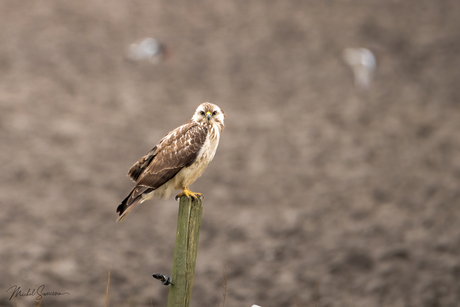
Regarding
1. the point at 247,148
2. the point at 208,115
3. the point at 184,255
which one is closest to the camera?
the point at 184,255

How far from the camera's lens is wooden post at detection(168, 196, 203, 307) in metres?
3.17

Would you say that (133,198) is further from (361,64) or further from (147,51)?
(361,64)

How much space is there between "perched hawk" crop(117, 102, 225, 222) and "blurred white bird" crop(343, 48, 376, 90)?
28.2ft

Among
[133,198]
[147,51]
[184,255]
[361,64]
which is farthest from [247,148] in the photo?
[184,255]

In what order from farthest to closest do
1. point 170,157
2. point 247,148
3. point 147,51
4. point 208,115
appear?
point 147,51 → point 247,148 → point 208,115 → point 170,157

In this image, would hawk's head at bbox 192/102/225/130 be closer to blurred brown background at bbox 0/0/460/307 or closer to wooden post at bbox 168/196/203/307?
wooden post at bbox 168/196/203/307

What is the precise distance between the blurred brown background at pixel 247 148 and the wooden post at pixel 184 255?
11.5ft

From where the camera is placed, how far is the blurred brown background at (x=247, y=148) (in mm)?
7312

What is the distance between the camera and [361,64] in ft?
38.6

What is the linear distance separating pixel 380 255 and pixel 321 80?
4991mm

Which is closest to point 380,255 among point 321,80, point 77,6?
point 321,80

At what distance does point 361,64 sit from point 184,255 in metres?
9.66

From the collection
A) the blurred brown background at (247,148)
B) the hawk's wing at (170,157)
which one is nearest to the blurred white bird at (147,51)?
the blurred brown background at (247,148)

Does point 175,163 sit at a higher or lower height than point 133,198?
higher
